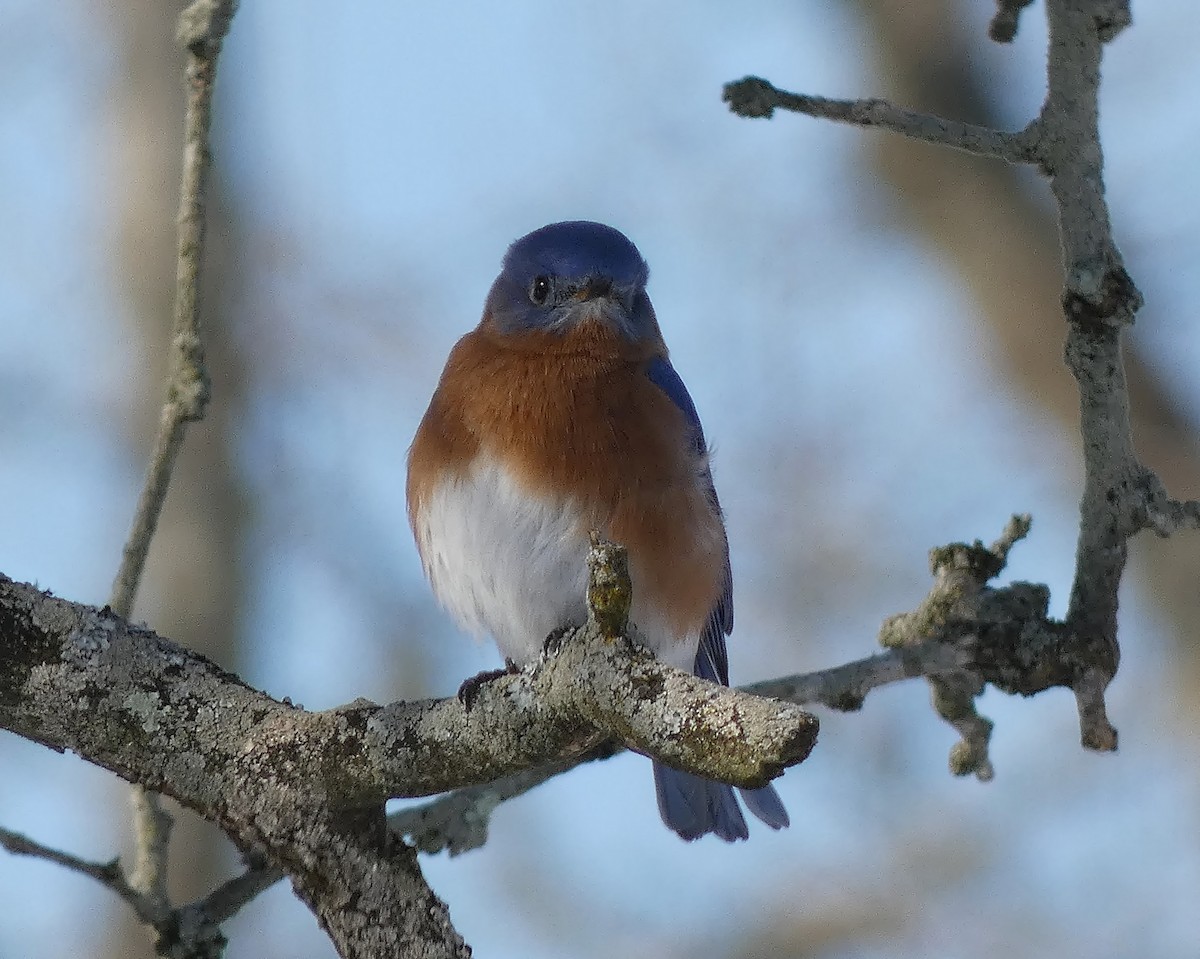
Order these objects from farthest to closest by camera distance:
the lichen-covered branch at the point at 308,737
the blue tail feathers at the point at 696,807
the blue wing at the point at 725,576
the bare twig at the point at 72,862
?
the blue tail feathers at the point at 696,807, the blue wing at the point at 725,576, the bare twig at the point at 72,862, the lichen-covered branch at the point at 308,737

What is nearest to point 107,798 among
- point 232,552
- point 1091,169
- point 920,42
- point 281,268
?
point 232,552

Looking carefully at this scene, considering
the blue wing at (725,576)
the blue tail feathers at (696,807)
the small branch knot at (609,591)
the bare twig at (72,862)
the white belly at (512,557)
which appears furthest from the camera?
the blue tail feathers at (696,807)

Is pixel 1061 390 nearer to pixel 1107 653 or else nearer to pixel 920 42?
pixel 920 42

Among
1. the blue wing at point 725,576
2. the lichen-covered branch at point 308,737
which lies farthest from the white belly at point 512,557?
the lichen-covered branch at point 308,737

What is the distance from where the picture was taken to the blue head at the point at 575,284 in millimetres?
4977

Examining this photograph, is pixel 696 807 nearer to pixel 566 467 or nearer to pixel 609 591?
pixel 566 467

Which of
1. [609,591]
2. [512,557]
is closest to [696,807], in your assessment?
[512,557]

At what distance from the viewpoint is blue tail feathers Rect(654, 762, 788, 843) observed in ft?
17.3

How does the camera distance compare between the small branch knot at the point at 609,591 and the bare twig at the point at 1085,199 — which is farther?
Result: the bare twig at the point at 1085,199

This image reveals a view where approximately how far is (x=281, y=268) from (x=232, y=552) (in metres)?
2.21

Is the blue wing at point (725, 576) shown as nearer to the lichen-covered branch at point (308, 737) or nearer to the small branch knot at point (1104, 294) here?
the small branch knot at point (1104, 294)

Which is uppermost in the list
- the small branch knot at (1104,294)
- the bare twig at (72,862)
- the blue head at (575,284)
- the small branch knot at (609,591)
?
the blue head at (575,284)

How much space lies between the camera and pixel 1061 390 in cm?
675

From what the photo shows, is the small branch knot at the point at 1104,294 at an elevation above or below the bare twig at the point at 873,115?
below
